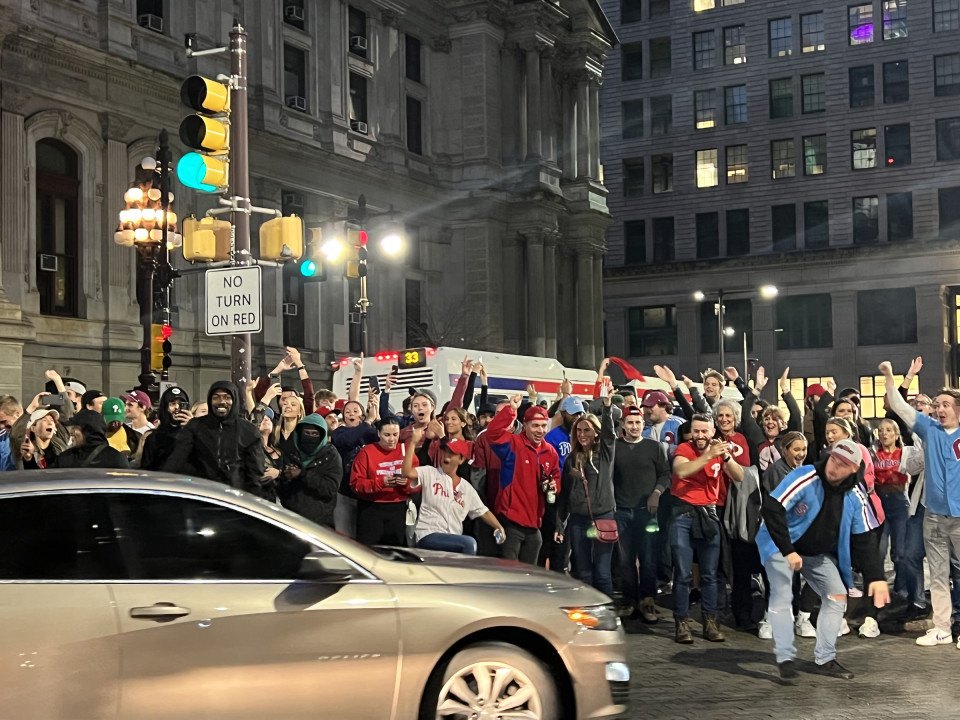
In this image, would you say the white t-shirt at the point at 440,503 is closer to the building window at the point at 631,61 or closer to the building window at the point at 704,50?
the building window at the point at 704,50

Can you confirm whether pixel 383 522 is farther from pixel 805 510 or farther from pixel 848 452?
pixel 848 452

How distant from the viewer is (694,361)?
2766 inches

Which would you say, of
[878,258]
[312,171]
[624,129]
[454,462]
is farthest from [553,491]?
[624,129]

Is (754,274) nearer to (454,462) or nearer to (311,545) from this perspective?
(454,462)

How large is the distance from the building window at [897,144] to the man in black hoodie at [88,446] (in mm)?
63675

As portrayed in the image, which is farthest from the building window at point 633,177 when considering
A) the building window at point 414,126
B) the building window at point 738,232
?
the building window at point 414,126

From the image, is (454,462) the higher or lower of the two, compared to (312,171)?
lower

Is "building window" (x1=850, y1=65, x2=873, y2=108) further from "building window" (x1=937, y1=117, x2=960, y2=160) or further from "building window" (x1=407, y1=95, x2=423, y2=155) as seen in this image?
"building window" (x1=407, y1=95, x2=423, y2=155)

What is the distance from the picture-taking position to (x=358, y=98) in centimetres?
4803

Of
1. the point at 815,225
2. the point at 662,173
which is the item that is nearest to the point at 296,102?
the point at 662,173

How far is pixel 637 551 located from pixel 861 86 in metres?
61.8

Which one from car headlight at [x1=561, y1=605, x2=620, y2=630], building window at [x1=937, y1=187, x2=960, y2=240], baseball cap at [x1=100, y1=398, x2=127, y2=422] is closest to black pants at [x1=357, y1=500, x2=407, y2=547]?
baseball cap at [x1=100, y1=398, x2=127, y2=422]

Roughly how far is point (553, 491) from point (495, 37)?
150 feet

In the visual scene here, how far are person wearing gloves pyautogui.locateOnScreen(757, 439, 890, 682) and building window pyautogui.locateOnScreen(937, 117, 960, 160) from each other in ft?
203
